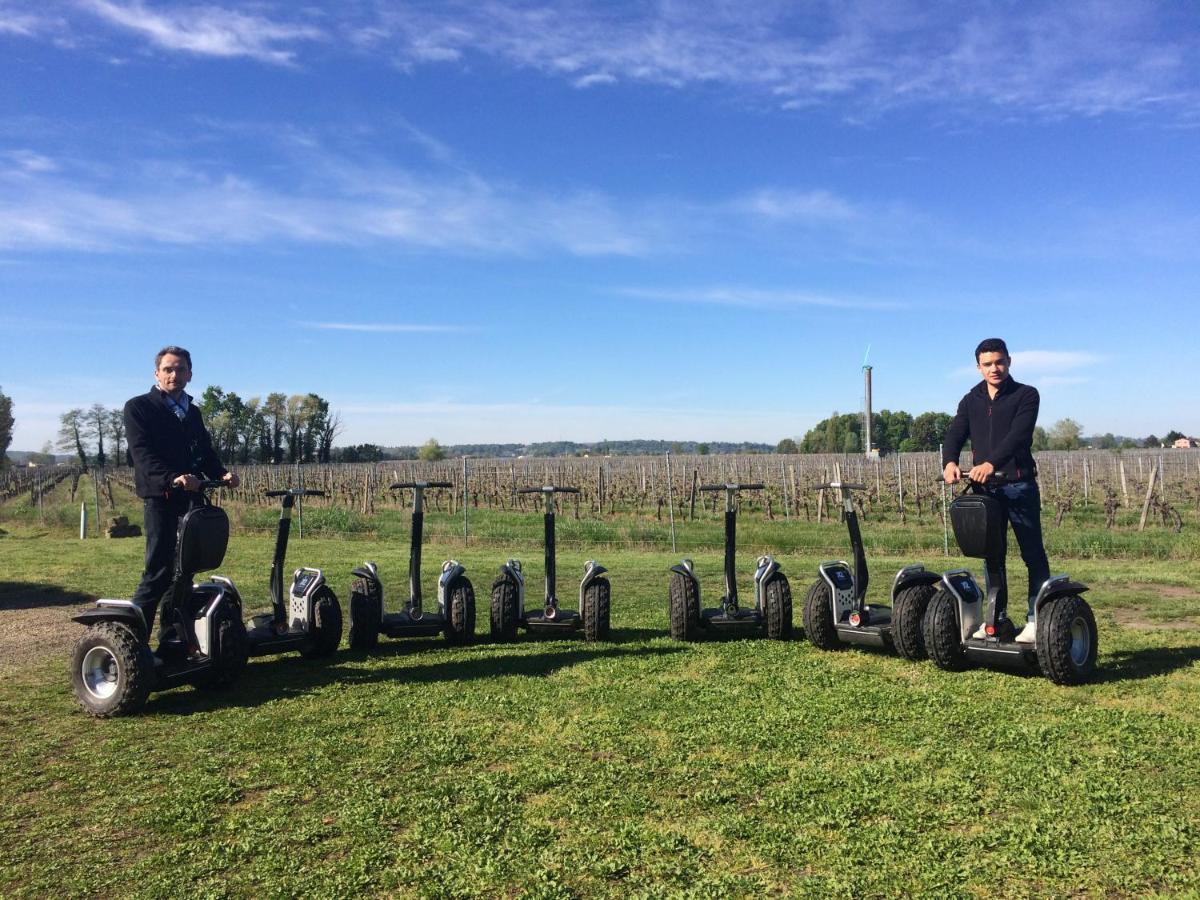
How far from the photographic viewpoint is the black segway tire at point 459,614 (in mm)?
6688

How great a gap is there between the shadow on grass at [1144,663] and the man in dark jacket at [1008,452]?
62 centimetres

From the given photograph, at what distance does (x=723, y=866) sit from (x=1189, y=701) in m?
3.37

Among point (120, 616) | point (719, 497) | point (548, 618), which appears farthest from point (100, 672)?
point (719, 497)

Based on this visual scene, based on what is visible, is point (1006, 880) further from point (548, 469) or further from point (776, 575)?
point (548, 469)

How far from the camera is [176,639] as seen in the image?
509 centimetres

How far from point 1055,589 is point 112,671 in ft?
18.4

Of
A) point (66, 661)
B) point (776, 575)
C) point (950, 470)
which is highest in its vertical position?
point (950, 470)

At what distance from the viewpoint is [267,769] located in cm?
384

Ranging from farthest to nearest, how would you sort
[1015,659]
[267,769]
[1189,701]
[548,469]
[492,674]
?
[548,469]
[492,674]
[1015,659]
[1189,701]
[267,769]

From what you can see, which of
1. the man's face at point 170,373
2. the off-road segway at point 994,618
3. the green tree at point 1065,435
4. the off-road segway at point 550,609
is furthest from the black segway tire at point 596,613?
the green tree at point 1065,435

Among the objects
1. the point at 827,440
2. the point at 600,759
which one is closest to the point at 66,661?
the point at 600,759

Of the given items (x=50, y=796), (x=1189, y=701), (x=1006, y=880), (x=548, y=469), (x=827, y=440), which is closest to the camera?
(x=1006, y=880)

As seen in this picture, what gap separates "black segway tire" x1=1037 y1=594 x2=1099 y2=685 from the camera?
4883 mm

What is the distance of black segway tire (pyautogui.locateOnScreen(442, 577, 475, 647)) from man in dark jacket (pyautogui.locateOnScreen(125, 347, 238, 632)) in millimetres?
2046
